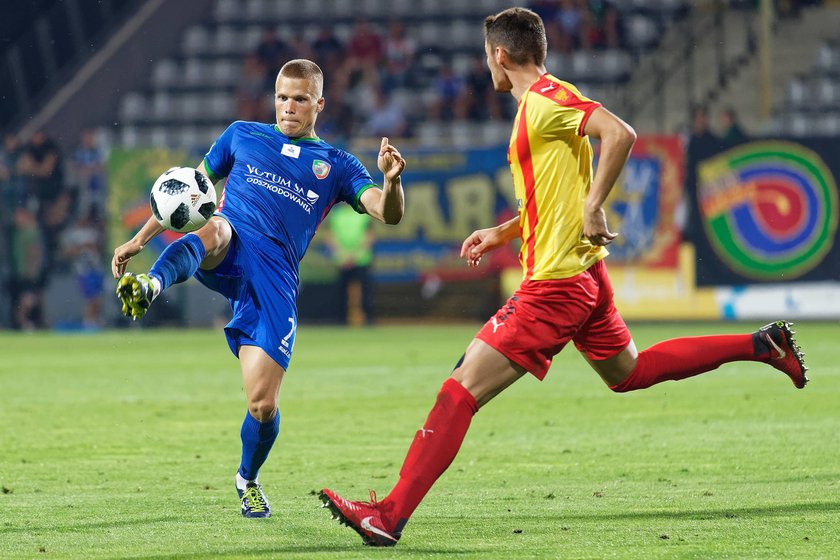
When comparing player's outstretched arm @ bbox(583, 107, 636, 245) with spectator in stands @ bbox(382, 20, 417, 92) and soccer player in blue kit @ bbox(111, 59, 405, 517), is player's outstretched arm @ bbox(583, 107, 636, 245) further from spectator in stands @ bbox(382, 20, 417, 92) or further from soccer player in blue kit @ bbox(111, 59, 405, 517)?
spectator in stands @ bbox(382, 20, 417, 92)

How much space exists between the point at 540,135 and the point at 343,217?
16.0 m

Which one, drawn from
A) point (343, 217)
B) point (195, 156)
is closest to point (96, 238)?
point (195, 156)

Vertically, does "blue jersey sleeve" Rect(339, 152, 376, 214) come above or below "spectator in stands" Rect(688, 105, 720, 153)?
above

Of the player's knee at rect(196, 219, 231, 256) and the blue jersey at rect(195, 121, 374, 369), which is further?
the blue jersey at rect(195, 121, 374, 369)

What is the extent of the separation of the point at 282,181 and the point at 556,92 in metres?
1.75

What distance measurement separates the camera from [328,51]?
26.2 metres

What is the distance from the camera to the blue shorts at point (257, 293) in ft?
21.5

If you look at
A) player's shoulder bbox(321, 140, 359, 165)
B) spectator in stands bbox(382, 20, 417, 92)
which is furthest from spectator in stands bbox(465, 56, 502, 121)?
player's shoulder bbox(321, 140, 359, 165)

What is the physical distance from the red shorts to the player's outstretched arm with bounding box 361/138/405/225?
83 cm

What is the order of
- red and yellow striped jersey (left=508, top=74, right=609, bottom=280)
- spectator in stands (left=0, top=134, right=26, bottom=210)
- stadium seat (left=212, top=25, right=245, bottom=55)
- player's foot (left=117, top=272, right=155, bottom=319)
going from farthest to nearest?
stadium seat (left=212, top=25, right=245, bottom=55) < spectator in stands (left=0, top=134, right=26, bottom=210) < player's foot (left=117, top=272, right=155, bottom=319) < red and yellow striped jersey (left=508, top=74, right=609, bottom=280)

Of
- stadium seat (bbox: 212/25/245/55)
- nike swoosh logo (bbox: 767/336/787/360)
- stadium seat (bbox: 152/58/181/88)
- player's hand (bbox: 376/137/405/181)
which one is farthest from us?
stadium seat (bbox: 212/25/245/55)

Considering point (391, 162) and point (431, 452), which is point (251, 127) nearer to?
point (391, 162)

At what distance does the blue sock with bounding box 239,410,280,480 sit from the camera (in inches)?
260

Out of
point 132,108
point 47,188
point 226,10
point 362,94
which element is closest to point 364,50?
point 362,94
